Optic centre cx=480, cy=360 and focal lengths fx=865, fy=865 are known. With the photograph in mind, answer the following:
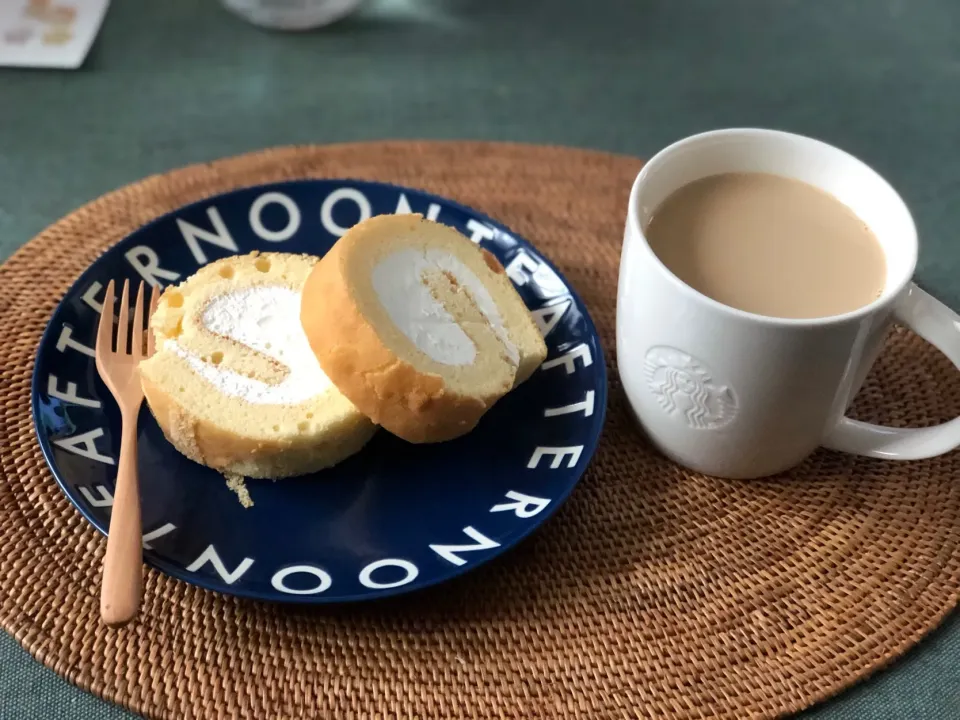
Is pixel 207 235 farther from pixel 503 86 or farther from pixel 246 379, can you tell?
pixel 503 86

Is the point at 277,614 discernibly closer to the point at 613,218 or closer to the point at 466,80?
the point at 613,218

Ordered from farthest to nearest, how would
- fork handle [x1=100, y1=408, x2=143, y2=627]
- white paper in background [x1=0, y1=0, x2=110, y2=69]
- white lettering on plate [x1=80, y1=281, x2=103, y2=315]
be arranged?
white paper in background [x1=0, y1=0, x2=110, y2=69]
white lettering on plate [x1=80, y1=281, x2=103, y2=315]
fork handle [x1=100, y1=408, x2=143, y2=627]

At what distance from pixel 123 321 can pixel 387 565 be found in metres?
0.34

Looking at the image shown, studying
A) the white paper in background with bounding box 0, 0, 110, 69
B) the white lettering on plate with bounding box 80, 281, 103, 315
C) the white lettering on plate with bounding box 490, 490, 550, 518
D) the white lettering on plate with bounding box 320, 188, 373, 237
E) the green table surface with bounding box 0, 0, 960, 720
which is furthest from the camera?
the white paper in background with bounding box 0, 0, 110, 69

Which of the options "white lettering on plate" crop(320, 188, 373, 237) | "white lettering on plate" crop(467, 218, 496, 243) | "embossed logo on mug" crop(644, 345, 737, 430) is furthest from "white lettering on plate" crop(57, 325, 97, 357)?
"embossed logo on mug" crop(644, 345, 737, 430)

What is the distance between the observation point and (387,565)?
0.67 metres

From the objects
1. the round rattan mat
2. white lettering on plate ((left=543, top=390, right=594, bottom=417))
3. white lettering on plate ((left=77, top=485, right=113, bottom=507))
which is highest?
white lettering on plate ((left=77, top=485, right=113, bottom=507))

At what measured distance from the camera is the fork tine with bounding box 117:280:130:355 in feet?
2.56

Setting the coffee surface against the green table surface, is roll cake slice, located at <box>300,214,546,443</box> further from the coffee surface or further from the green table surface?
the green table surface

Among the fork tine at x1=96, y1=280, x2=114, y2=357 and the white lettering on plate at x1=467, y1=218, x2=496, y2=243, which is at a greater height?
the white lettering on plate at x1=467, y1=218, x2=496, y2=243

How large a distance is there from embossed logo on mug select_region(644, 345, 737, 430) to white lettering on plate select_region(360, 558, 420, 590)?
0.80 feet

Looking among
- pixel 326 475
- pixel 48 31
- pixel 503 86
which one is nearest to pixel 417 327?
pixel 326 475

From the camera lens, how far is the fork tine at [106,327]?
771mm

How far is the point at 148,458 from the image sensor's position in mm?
727
